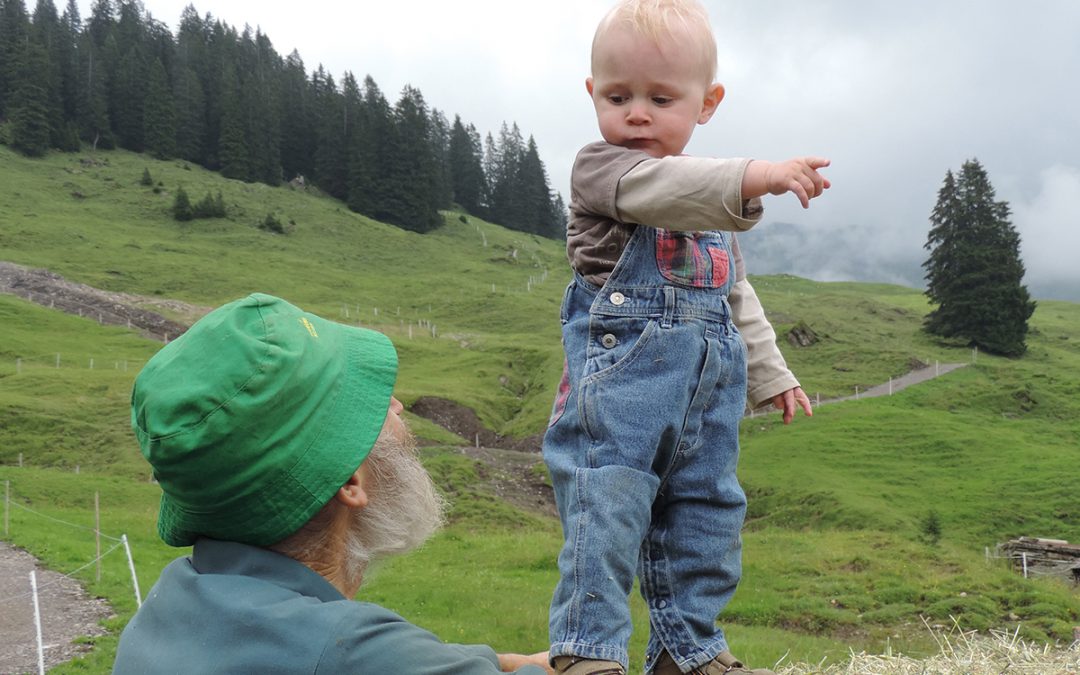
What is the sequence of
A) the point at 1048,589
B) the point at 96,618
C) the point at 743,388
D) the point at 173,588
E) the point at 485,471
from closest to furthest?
1. the point at 173,588
2. the point at 743,388
3. the point at 96,618
4. the point at 1048,589
5. the point at 485,471

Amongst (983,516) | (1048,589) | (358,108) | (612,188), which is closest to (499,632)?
(1048,589)

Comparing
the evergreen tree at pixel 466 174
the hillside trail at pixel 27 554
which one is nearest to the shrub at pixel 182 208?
the hillside trail at pixel 27 554

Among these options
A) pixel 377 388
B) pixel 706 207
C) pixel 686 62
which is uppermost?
pixel 686 62

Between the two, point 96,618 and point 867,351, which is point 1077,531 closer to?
point 96,618

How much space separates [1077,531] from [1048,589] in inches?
482

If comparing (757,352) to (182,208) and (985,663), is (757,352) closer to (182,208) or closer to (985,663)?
(985,663)

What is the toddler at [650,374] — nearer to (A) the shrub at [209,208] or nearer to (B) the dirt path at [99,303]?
(B) the dirt path at [99,303]

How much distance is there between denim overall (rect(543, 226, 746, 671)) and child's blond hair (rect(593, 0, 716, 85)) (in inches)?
24.9

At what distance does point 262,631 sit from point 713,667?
163 centimetres

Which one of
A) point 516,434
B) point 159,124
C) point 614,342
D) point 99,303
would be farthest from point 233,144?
Result: point 614,342

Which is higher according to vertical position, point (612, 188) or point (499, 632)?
point (612, 188)

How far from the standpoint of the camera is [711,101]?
3.10 metres

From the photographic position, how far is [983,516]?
26047 mm

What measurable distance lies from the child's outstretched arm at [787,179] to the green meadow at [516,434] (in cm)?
806
